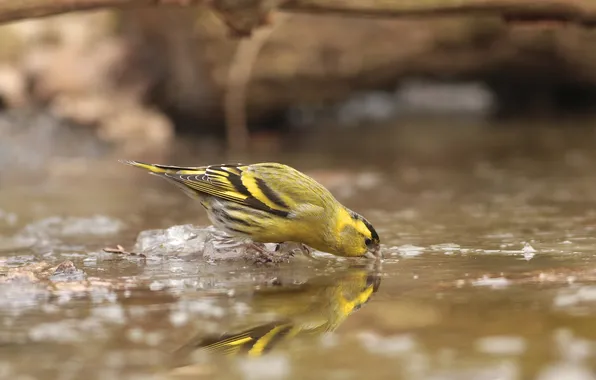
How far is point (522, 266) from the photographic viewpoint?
11.3 feet

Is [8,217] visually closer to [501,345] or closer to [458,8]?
[458,8]

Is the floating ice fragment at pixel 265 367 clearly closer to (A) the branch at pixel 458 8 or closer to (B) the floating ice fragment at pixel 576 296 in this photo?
(B) the floating ice fragment at pixel 576 296

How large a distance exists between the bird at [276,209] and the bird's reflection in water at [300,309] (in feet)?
0.54

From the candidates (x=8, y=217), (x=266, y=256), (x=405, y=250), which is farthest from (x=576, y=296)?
(x=8, y=217)

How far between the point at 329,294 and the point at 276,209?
2.41ft

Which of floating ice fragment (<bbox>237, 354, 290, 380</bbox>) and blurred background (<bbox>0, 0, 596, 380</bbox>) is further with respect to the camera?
blurred background (<bbox>0, 0, 596, 380</bbox>)

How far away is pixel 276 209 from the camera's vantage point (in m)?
3.78

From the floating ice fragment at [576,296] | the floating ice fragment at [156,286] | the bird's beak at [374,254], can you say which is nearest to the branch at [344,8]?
the bird's beak at [374,254]

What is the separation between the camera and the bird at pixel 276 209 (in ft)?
12.3

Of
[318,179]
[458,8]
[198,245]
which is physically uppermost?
[458,8]

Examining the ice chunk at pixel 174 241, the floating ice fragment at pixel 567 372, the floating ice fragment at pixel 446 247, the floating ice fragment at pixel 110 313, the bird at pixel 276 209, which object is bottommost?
the floating ice fragment at pixel 446 247

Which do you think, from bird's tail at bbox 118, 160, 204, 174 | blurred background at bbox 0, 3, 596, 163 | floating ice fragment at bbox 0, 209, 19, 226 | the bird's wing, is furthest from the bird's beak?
blurred background at bbox 0, 3, 596, 163

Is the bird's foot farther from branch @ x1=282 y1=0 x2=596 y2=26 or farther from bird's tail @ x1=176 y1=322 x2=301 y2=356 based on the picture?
branch @ x1=282 y1=0 x2=596 y2=26

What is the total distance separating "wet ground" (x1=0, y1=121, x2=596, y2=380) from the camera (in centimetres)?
227
